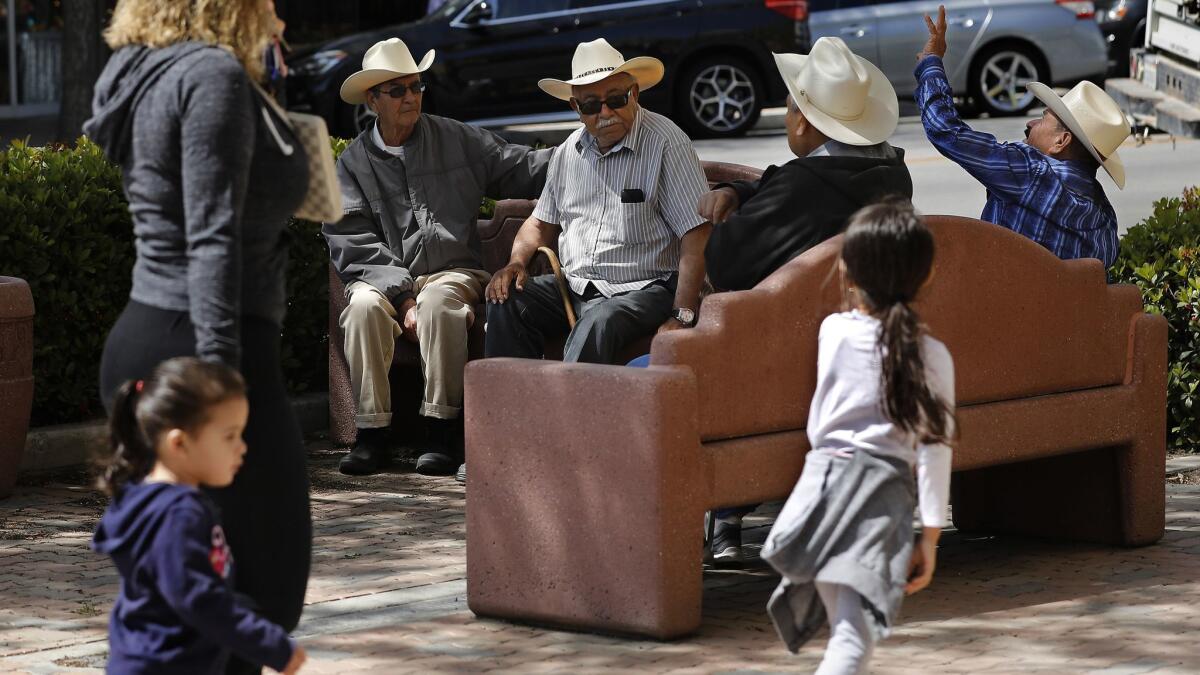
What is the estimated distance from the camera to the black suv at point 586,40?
17.9m

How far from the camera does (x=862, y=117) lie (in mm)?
5805

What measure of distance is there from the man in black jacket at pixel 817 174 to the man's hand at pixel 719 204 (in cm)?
14

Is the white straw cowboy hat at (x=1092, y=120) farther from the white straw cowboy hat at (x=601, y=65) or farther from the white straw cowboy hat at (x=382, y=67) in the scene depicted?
the white straw cowboy hat at (x=382, y=67)

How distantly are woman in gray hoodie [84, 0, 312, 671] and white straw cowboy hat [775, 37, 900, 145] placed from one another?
2.35 metres

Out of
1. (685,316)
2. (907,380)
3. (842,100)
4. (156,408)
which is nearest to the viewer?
(156,408)

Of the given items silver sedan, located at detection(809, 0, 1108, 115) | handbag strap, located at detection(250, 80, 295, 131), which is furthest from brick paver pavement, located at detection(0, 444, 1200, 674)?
silver sedan, located at detection(809, 0, 1108, 115)

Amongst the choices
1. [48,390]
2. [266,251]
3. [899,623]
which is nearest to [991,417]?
[899,623]

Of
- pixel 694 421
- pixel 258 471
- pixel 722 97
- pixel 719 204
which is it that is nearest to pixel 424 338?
pixel 719 204

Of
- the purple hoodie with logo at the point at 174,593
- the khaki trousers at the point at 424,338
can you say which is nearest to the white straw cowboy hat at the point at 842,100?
the khaki trousers at the point at 424,338

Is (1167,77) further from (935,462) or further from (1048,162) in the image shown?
(935,462)

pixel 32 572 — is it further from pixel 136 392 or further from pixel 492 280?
pixel 136 392

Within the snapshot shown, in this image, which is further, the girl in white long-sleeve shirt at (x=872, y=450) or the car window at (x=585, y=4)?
the car window at (x=585, y=4)

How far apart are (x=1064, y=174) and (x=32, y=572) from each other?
3679mm

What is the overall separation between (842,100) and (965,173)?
32.6 feet
